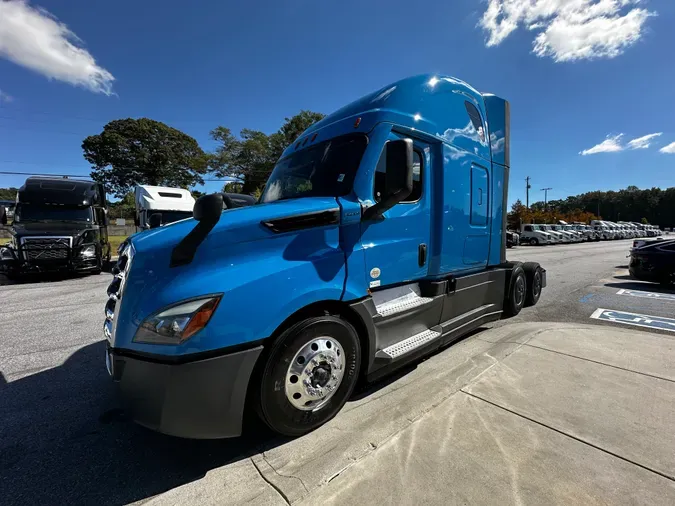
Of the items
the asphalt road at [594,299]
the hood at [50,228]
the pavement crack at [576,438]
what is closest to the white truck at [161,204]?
the hood at [50,228]

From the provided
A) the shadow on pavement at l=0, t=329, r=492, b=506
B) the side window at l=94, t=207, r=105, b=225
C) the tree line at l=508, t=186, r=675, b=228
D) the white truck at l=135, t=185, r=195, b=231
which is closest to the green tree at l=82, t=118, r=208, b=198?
the white truck at l=135, t=185, r=195, b=231

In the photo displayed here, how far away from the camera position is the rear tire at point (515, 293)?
5.37m

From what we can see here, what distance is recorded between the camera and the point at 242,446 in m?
2.36

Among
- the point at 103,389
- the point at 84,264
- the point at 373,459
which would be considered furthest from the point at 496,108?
the point at 84,264

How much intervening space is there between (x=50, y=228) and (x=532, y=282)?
12.9 metres

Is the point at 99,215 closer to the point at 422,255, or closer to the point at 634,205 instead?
the point at 422,255

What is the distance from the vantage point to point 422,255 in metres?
3.38

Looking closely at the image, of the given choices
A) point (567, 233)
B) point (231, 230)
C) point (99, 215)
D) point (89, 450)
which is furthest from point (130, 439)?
point (567, 233)

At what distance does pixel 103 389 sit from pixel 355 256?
2.85 meters

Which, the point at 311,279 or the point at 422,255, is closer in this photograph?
the point at 311,279

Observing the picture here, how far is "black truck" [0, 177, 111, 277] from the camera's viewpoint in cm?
892

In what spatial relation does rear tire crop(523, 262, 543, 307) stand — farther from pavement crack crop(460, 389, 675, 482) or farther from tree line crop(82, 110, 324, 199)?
tree line crop(82, 110, 324, 199)

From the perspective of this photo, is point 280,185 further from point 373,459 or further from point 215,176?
point 215,176

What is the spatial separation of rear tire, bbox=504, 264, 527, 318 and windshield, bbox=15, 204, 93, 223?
1213 centimetres
